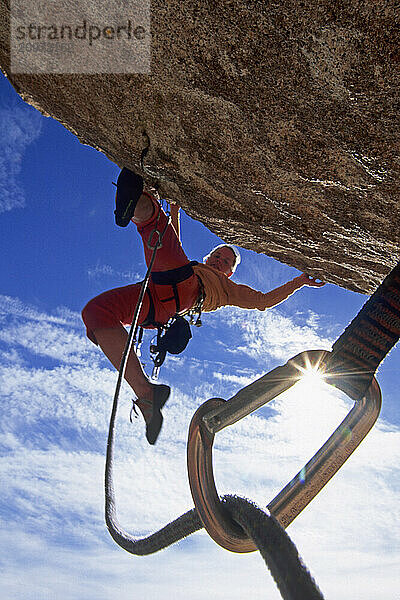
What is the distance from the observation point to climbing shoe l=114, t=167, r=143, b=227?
2811 mm

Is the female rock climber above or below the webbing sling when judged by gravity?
above

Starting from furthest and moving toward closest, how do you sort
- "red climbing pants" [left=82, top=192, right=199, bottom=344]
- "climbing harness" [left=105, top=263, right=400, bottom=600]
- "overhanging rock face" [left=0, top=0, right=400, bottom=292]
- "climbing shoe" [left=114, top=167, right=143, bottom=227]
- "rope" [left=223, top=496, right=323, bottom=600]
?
1. "red climbing pants" [left=82, top=192, right=199, bottom=344]
2. "climbing shoe" [left=114, top=167, right=143, bottom=227]
3. "overhanging rock face" [left=0, top=0, right=400, bottom=292]
4. "climbing harness" [left=105, top=263, right=400, bottom=600]
5. "rope" [left=223, top=496, right=323, bottom=600]

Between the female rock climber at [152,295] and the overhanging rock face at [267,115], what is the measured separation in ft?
0.70

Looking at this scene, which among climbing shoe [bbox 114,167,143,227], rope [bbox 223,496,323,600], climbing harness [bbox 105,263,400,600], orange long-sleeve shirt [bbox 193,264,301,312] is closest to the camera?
rope [bbox 223,496,323,600]

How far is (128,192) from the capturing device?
2.81m

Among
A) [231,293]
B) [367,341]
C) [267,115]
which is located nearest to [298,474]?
[367,341]

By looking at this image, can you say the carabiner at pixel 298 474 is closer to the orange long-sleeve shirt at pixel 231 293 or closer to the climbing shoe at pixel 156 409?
the climbing shoe at pixel 156 409

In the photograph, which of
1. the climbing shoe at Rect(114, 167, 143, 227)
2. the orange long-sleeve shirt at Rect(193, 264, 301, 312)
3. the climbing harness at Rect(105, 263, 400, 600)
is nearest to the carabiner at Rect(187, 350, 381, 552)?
the climbing harness at Rect(105, 263, 400, 600)

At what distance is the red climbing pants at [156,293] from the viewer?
9.89 feet

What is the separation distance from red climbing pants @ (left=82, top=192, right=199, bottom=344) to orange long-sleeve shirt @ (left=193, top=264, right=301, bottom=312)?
0.41ft

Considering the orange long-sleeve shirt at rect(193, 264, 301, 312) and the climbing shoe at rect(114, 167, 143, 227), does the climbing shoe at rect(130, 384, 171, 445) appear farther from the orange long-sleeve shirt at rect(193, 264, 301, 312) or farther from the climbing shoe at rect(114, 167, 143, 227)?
the climbing shoe at rect(114, 167, 143, 227)

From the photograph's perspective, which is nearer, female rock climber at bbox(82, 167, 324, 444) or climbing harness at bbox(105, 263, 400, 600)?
climbing harness at bbox(105, 263, 400, 600)

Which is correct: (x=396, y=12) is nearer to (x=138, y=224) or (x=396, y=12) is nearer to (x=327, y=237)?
(x=327, y=237)

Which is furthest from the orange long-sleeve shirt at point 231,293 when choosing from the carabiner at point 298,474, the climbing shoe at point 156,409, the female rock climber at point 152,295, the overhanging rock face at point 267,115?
the carabiner at point 298,474
